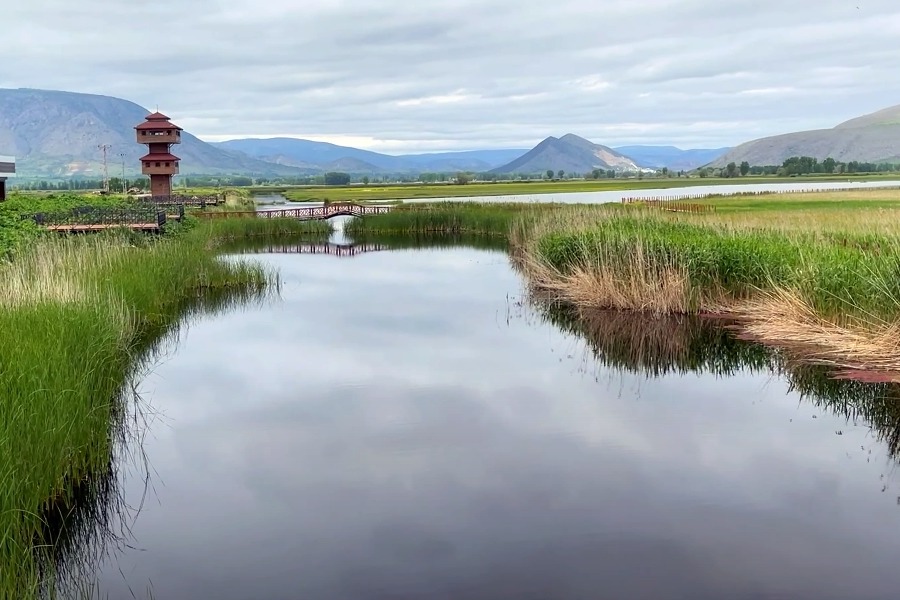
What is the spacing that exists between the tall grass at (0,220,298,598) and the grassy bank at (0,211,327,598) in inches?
0.5

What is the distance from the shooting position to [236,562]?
26.8 feet

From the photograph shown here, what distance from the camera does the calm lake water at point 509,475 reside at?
7891mm

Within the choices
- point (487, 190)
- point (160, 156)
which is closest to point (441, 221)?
point (160, 156)

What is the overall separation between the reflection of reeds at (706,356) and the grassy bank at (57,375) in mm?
9382

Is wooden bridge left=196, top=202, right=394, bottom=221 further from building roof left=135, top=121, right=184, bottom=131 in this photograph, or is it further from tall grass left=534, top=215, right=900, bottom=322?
tall grass left=534, top=215, right=900, bottom=322

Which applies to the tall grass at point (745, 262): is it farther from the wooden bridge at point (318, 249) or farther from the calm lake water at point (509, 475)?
the wooden bridge at point (318, 249)

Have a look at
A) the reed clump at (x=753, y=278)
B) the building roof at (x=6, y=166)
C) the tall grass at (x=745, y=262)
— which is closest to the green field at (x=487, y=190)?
the building roof at (x=6, y=166)

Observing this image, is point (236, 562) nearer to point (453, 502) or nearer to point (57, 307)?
point (453, 502)

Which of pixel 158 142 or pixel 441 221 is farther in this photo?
pixel 158 142

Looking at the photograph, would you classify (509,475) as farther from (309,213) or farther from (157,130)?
(157,130)

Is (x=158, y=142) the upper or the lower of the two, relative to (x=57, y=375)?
upper

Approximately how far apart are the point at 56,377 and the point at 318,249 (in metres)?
33.3

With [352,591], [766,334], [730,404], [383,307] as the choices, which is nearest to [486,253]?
[383,307]

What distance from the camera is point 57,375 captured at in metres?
9.28
